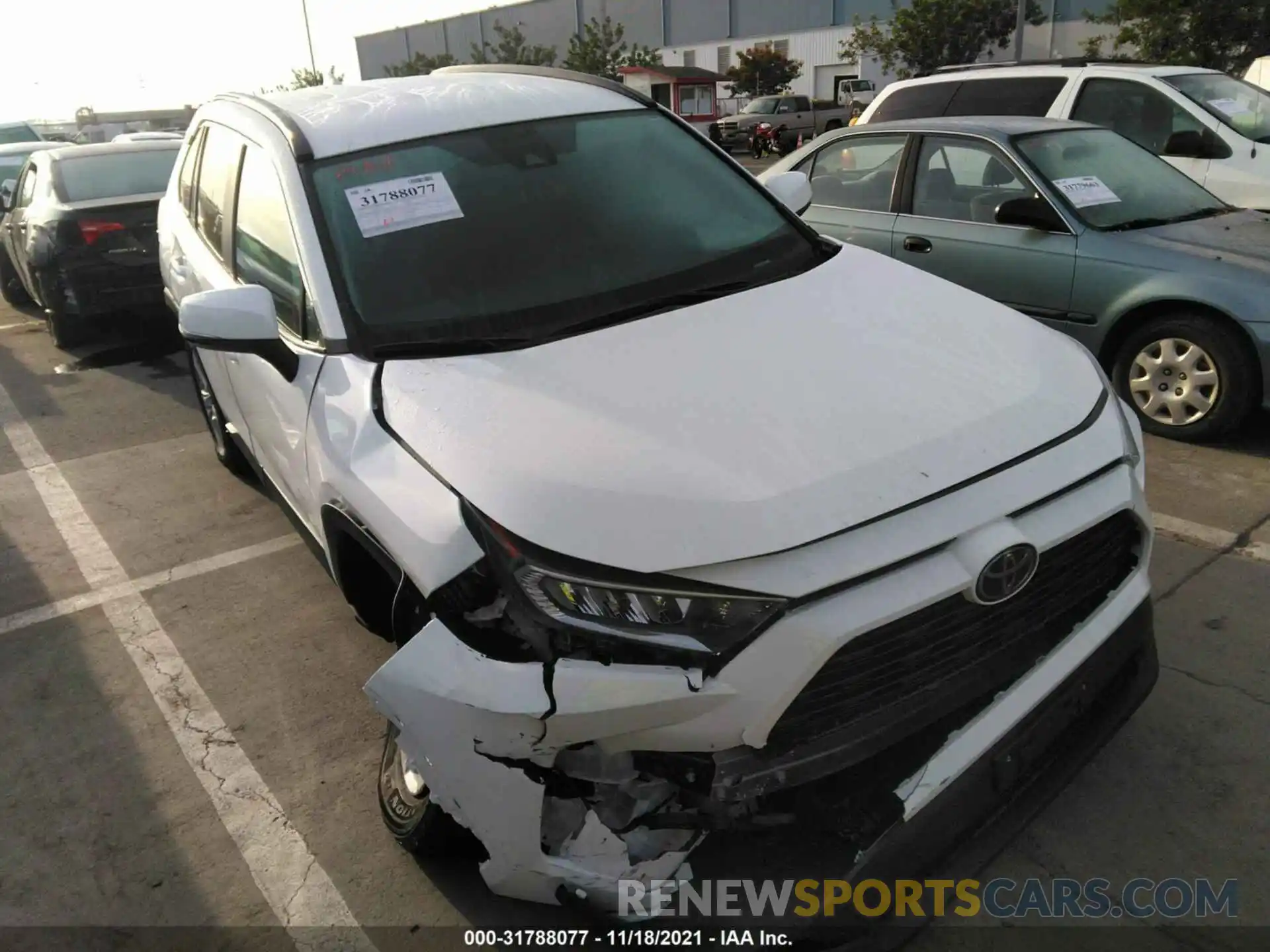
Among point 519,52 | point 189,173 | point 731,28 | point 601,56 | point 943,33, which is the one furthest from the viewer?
point 731,28

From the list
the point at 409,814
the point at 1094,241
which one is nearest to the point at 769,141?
the point at 1094,241

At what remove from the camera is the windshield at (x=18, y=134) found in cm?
2017

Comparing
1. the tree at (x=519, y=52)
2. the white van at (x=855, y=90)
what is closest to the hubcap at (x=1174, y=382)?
the white van at (x=855, y=90)

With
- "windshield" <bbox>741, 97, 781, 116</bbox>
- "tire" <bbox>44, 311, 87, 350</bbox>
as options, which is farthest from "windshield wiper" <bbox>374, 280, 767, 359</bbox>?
"windshield" <bbox>741, 97, 781, 116</bbox>

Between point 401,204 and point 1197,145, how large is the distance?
6282mm

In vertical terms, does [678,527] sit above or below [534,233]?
below

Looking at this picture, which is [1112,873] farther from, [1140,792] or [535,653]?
[535,653]

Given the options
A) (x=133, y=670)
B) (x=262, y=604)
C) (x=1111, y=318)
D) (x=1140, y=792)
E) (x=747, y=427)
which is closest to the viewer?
(x=747, y=427)

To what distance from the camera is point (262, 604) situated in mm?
3877

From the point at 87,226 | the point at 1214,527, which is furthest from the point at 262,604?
the point at 87,226

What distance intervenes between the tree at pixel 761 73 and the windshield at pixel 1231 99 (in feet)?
141

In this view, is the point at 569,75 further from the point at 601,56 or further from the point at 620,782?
the point at 601,56

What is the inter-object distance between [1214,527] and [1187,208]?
213cm

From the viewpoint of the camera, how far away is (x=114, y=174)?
7.80 metres
